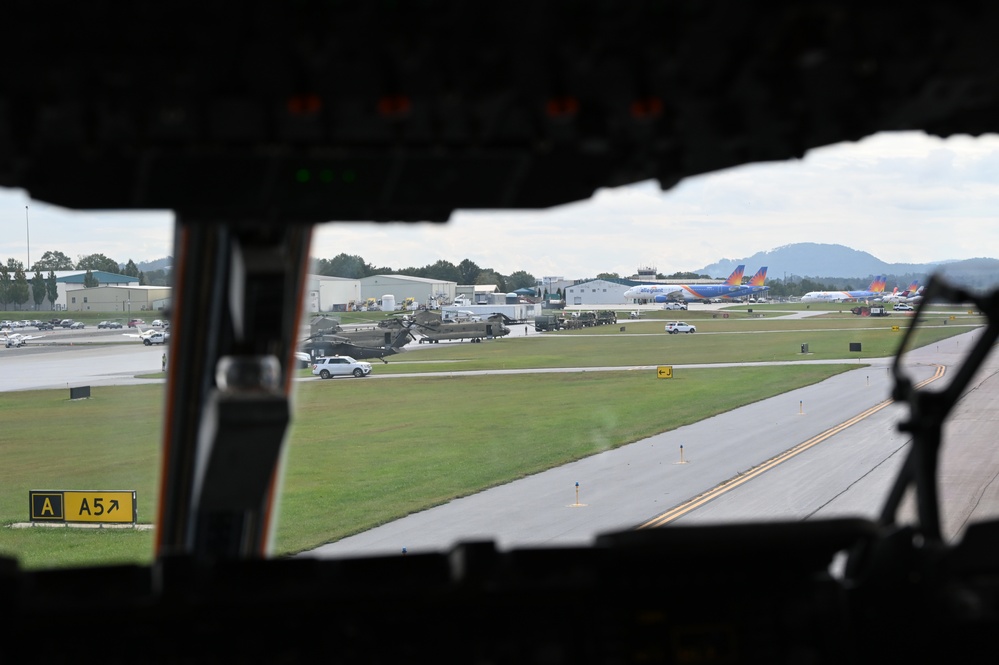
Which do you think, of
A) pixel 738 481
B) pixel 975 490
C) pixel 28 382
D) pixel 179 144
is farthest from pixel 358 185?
pixel 28 382

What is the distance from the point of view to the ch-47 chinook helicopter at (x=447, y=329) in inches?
1746

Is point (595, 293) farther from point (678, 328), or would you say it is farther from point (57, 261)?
point (57, 261)

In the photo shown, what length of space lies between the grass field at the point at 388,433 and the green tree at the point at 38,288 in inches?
82.3

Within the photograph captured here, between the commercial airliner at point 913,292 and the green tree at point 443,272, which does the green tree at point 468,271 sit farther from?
the commercial airliner at point 913,292

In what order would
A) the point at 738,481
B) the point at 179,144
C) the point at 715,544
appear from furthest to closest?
the point at 738,481
the point at 715,544
the point at 179,144

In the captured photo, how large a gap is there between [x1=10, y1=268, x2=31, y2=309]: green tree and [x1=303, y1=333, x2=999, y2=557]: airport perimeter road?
534cm

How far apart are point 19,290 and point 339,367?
26310mm

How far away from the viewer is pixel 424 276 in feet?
42.2

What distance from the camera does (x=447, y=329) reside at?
45469 millimetres

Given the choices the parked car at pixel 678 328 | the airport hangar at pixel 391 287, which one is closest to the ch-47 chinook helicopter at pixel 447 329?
the parked car at pixel 678 328

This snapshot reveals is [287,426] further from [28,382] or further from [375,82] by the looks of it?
[28,382]

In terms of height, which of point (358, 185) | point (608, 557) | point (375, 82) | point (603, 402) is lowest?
point (603, 402)

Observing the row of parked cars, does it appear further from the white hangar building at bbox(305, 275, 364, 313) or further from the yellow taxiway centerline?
the yellow taxiway centerline

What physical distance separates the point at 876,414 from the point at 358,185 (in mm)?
19523
